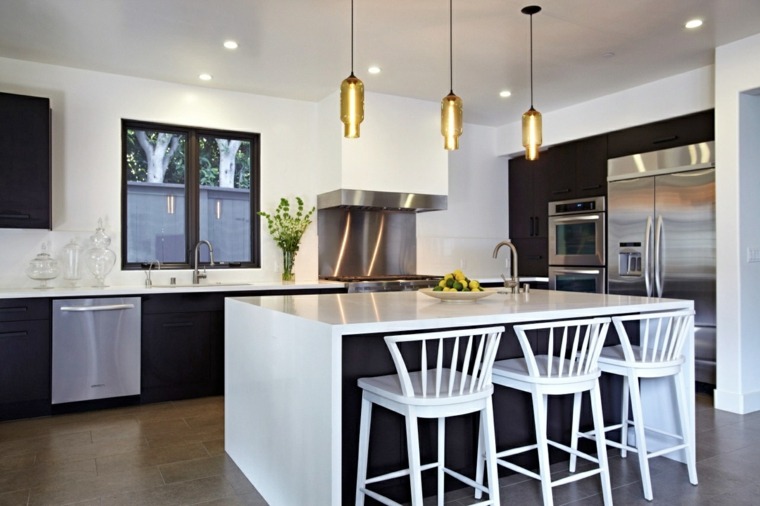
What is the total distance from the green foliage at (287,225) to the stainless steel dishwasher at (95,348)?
56.2 inches

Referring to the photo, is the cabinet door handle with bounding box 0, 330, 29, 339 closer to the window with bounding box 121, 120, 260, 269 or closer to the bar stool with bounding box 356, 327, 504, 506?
the window with bounding box 121, 120, 260, 269

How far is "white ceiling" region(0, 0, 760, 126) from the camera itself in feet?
11.2

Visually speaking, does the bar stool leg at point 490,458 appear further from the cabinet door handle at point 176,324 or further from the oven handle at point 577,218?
the oven handle at point 577,218

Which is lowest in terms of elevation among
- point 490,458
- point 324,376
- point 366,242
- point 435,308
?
point 490,458

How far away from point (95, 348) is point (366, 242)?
2.63m

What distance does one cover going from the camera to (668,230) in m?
4.66

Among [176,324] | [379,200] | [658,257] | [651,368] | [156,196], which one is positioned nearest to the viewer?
[651,368]

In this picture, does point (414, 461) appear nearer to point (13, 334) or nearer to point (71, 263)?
point (13, 334)

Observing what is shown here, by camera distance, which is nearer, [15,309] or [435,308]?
[435,308]

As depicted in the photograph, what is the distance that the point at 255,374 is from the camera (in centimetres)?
274

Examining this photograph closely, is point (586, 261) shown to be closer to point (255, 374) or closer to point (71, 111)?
point (255, 374)

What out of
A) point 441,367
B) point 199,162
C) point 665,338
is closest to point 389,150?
point 199,162

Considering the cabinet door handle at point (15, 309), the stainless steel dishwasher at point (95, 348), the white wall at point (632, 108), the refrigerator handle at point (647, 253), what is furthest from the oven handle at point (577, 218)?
the cabinet door handle at point (15, 309)

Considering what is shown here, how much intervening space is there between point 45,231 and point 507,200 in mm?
4741
